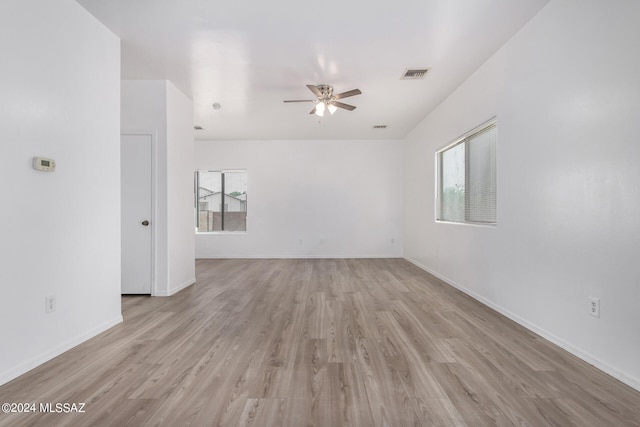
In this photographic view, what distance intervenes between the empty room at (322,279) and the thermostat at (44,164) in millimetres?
16

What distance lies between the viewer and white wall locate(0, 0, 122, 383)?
203cm

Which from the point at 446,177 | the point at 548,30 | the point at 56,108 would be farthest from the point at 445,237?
the point at 56,108

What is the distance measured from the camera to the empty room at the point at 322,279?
1.86 metres

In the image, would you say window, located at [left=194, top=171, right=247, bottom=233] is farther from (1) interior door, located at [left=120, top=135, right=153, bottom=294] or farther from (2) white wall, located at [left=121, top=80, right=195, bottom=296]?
(1) interior door, located at [left=120, top=135, right=153, bottom=294]

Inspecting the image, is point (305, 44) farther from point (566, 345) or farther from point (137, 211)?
point (566, 345)

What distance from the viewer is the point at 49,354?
2.27m

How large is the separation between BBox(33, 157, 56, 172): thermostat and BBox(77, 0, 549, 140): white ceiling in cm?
138

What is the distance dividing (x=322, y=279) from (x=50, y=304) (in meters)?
3.47

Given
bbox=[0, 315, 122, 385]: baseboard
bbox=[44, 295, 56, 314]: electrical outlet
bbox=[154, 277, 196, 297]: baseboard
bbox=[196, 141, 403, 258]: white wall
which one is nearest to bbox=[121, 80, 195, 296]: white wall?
bbox=[154, 277, 196, 297]: baseboard

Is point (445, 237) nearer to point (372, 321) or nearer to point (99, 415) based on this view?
point (372, 321)

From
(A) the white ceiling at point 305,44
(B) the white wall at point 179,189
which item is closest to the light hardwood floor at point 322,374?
(B) the white wall at point 179,189

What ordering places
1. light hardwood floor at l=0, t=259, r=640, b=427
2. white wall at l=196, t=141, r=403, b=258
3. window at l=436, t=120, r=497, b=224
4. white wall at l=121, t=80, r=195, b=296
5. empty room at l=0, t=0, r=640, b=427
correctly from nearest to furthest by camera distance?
→ light hardwood floor at l=0, t=259, r=640, b=427 < empty room at l=0, t=0, r=640, b=427 < window at l=436, t=120, r=497, b=224 < white wall at l=121, t=80, r=195, b=296 < white wall at l=196, t=141, r=403, b=258

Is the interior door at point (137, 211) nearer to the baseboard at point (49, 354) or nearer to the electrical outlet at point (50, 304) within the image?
the baseboard at point (49, 354)

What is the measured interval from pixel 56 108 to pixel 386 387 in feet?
9.88
